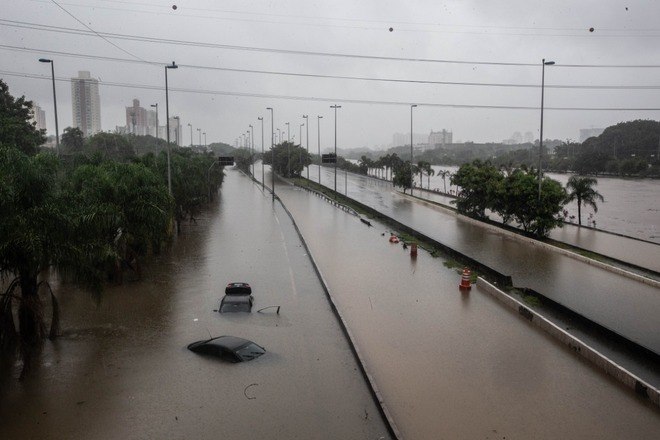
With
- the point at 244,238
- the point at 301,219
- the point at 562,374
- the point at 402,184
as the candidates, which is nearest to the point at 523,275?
the point at 562,374

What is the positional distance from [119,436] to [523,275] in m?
15.5

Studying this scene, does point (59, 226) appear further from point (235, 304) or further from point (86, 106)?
point (86, 106)

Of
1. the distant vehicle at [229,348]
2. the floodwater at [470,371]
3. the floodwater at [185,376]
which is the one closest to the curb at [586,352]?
the floodwater at [470,371]

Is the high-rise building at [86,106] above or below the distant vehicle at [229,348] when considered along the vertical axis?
above

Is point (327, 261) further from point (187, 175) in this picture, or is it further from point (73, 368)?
point (187, 175)

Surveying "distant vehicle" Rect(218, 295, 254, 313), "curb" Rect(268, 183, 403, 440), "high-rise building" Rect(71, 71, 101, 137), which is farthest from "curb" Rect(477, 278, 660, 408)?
"high-rise building" Rect(71, 71, 101, 137)

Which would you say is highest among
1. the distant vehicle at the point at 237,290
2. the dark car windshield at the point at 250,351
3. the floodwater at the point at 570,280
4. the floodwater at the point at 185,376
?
the distant vehicle at the point at 237,290

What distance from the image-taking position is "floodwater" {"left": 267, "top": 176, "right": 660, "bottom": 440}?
9.04 m

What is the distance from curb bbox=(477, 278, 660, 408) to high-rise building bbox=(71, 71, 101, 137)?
459 feet

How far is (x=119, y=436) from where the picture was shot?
28.9 ft

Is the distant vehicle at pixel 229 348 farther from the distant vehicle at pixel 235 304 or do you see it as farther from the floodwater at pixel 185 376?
the distant vehicle at pixel 235 304

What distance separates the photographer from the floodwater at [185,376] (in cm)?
915

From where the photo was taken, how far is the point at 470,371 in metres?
11.2

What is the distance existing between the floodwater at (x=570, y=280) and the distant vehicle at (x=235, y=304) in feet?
30.4
